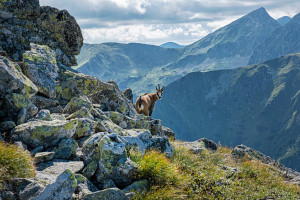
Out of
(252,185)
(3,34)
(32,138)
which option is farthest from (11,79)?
(252,185)

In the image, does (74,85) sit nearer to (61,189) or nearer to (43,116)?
(43,116)

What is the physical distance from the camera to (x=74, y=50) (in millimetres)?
24141

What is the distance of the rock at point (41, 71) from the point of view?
47.9 ft

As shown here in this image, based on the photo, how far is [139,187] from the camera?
28.3ft

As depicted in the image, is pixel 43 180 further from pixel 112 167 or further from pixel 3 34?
pixel 3 34

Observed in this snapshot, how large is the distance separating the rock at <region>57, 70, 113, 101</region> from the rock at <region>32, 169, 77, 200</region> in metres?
11.4

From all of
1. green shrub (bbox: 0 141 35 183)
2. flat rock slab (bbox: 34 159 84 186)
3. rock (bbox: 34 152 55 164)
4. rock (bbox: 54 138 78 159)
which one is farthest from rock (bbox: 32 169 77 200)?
rock (bbox: 54 138 78 159)

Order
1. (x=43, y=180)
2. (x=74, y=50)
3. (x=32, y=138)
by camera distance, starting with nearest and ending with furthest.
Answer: (x=43, y=180) < (x=32, y=138) < (x=74, y=50)

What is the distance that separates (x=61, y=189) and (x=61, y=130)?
12.5 ft

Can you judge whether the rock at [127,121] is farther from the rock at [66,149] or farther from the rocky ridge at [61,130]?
the rock at [66,149]

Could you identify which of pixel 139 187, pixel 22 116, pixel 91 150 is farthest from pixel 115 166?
pixel 22 116

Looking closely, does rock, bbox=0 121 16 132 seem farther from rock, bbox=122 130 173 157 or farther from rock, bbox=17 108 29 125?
rock, bbox=122 130 173 157

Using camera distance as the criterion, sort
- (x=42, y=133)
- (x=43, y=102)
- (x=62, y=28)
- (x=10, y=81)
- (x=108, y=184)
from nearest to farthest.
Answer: (x=108, y=184) → (x=42, y=133) → (x=10, y=81) → (x=43, y=102) → (x=62, y=28)

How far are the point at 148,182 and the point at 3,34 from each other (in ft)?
50.8
